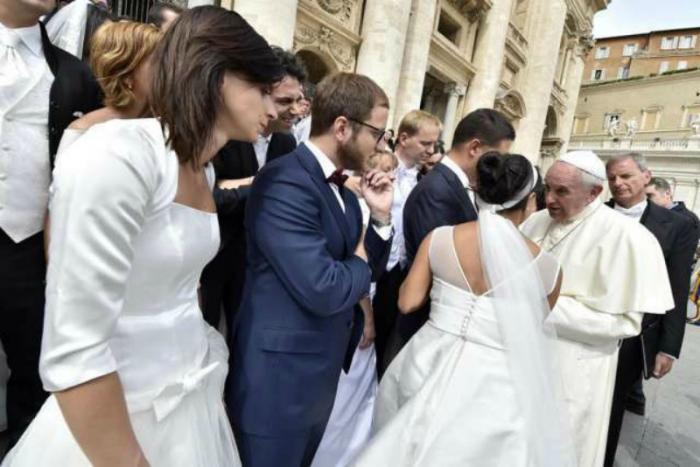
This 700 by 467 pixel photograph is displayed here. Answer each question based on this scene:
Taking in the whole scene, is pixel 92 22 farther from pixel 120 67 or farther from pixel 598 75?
pixel 598 75

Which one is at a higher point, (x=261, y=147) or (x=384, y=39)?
(x=384, y=39)

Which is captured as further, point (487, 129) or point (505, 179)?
point (487, 129)

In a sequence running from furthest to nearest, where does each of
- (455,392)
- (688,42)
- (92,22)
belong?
1. (688,42)
2. (92,22)
3. (455,392)

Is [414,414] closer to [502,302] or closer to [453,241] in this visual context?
[502,302]

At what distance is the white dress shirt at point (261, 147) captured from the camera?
2564 mm

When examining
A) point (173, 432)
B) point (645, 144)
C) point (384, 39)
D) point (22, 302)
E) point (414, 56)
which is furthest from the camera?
point (645, 144)

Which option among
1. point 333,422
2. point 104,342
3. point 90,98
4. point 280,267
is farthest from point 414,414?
point 90,98

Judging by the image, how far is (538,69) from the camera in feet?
73.7

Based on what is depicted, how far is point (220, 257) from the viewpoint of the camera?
2.17 meters

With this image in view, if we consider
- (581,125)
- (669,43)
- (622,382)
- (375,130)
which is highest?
(669,43)

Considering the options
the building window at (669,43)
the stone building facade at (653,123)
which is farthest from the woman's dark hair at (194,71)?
the building window at (669,43)

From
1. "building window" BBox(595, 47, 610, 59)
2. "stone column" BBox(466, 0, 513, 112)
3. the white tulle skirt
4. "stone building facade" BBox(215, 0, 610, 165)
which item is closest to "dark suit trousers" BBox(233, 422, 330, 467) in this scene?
the white tulle skirt

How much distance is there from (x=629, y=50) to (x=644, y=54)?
2.59 metres

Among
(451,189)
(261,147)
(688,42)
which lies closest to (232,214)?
(261,147)
